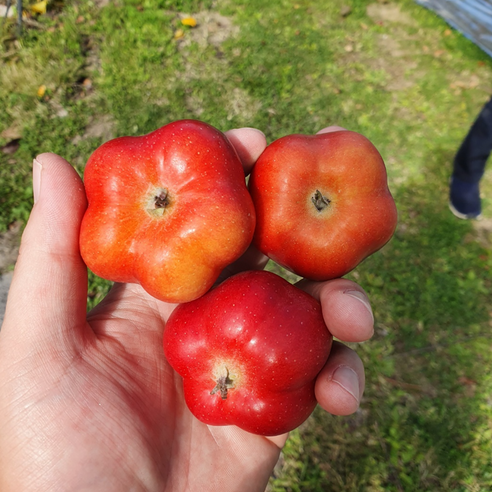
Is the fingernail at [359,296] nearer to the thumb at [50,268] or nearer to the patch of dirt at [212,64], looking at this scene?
the thumb at [50,268]

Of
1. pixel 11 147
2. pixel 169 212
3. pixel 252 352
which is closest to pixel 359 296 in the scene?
pixel 252 352

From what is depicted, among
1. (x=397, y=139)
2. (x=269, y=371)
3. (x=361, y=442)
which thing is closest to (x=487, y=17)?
(x=397, y=139)

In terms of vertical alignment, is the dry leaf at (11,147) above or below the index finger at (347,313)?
below

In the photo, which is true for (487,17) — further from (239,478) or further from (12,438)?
(12,438)

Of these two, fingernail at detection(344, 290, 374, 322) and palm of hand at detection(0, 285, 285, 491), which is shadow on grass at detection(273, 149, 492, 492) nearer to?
palm of hand at detection(0, 285, 285, 491)

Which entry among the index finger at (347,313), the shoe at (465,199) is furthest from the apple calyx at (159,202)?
the shoe at (465,199)

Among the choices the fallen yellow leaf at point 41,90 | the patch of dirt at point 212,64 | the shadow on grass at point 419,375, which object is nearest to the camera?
the shadow on grass at point 419,375

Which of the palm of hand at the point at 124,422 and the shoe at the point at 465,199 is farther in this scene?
the shoe at the point at 465,199

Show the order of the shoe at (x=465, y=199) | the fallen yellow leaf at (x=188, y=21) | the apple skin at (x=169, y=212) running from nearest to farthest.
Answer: the apple skin at (x=169, y=212)
the shoe at (x=465, y=199)
the fallen yellow leaf at (x=188, y=21)
